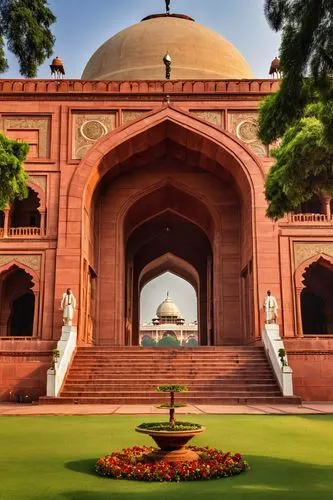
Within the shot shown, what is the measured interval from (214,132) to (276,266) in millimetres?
4874

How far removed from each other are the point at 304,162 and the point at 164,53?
17.2 meters

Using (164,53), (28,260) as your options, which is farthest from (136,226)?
(164,53)

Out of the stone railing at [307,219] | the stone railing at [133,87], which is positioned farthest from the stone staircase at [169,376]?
the stone railing at [133,87]

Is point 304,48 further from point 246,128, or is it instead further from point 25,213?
point 25,213

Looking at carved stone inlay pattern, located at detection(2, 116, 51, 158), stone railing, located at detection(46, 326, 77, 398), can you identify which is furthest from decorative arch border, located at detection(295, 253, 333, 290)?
carved stone inlay pattern, located at detection(2, 116, 51, 158)

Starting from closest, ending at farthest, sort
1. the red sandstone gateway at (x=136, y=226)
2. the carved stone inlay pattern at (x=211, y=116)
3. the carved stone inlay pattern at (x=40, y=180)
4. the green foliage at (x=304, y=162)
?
the green foliage at (x=304, y=162) < the red sandstone gateway at (x=136, y=226) < the carved stone inlay pattern at (x=40, y=180) < the carved stone inlay pattern at (x=211, y=116)

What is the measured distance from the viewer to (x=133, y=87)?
19.0 metres

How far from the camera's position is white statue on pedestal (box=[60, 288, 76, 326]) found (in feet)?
52.6

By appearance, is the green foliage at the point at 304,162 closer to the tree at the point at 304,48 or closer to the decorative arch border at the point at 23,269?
the tree at the point at 304,48

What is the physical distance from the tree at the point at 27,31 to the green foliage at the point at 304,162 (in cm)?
348

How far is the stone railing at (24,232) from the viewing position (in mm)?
17703

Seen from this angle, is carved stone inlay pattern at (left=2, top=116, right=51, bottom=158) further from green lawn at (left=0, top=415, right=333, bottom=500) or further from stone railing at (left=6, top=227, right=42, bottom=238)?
green lawn at (left=0, top=415, right=333, bottom=500)

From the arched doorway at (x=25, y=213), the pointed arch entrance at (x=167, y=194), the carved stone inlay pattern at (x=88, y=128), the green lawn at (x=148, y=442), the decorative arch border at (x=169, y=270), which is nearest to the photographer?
the green lawn at (x=148, y=442)

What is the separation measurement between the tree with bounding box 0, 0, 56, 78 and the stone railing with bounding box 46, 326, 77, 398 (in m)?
8.51
